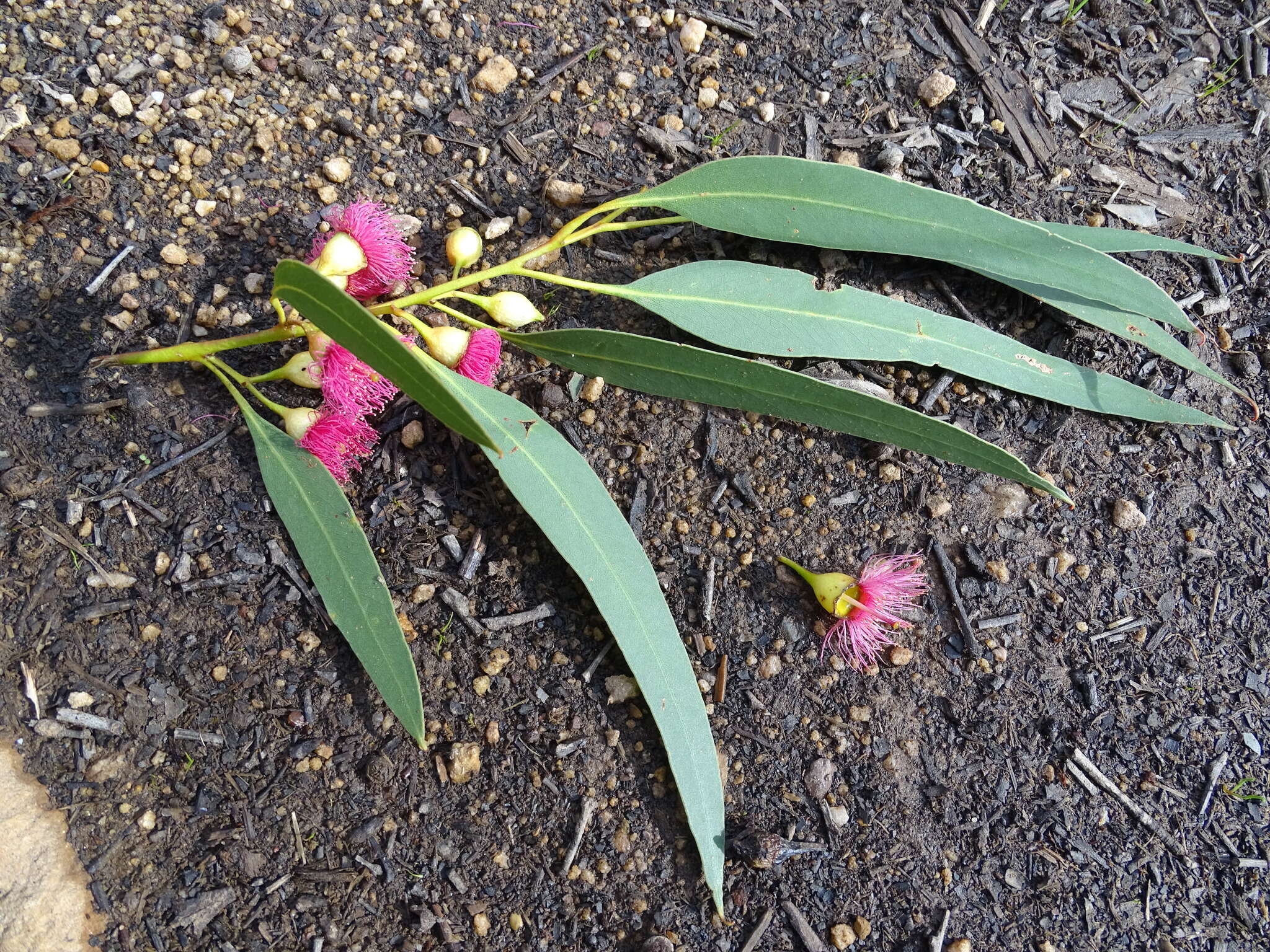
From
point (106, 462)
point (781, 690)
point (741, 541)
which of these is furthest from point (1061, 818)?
point (106, 462)

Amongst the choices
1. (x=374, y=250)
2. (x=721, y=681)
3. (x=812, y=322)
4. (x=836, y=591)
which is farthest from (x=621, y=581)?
(x=374, y=250)

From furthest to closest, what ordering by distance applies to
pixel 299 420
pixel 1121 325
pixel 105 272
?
pixel 1121 325 < pixel 105 272 < pixel 299 420

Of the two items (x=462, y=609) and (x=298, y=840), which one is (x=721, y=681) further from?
(x=298, y=840)

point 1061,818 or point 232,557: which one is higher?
point 232,557

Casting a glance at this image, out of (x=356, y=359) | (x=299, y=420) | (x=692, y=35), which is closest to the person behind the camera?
(x=356, y=359)

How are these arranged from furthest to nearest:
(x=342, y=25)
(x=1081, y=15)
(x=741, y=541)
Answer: (x=1081, y=15), (x=342, y=25), (x=741, y=541)

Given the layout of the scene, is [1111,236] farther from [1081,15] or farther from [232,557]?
[232,557]

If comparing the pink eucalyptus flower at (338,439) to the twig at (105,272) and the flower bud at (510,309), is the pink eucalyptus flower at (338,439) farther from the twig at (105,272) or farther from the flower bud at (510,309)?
the twig at (105,272)
